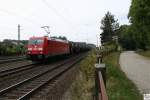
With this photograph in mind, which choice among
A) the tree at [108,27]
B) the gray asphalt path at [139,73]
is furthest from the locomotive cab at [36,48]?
the tree at [108,27]

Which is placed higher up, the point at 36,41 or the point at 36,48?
the point at 36,41

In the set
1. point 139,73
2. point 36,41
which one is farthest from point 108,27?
point 139,73

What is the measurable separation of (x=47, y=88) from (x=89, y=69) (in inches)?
106

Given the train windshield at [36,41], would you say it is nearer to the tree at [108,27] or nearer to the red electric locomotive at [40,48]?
the red electric locomotive at [40,48]

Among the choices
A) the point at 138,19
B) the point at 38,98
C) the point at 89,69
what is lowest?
the point at 38,98

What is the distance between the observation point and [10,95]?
1430 cm

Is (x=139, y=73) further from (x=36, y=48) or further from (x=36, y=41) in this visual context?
(x=36, y=41)

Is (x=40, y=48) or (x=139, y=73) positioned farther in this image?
(x=40, y=48)

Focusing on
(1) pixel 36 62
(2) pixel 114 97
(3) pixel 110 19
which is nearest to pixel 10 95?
(2) pixel 114 97

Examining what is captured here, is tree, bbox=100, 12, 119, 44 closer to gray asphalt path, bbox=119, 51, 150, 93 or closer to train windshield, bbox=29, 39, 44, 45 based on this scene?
train windshield, bbox=29, 39, 44, 45

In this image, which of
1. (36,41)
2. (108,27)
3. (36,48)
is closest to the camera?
(36,48)

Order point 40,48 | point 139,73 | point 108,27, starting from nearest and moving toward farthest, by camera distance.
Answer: point 139,73 → point 40,48 → point 108,27

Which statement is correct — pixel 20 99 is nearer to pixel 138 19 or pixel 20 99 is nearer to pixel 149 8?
pixel 149 8

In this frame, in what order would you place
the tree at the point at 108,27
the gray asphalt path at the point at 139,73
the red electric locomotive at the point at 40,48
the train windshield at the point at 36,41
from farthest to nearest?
the tree at the point at 108,27
the train windshield at the point at 36,41
the red electric locomotive at the point at 40,48
the gray asphalt path at the point at 139,73
